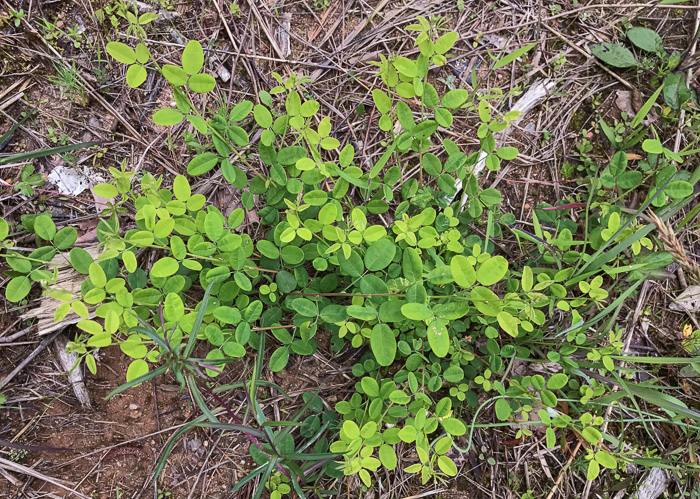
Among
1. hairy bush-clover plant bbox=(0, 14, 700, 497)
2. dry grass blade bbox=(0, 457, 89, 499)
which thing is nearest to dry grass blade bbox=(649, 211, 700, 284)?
hairy bush-clover plant bbox=(0, 14, 700, 497)

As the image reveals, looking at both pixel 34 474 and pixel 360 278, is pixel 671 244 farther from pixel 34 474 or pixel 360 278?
pixel 34 474

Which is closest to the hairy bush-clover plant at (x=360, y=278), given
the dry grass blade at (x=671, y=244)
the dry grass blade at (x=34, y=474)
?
the dry grass blade at (x=671, y=244)

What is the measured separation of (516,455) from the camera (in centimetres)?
275

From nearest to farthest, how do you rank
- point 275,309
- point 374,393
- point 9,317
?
point 374,393 < point 275,309 < point 9,317

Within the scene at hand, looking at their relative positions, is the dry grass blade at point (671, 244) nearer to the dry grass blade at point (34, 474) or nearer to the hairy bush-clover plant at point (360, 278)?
the hairy bush-clover plant at point (360, 278)

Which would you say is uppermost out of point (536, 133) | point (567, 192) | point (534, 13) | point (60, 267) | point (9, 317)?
point (534, 13)

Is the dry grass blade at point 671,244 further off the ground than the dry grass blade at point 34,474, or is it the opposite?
the dry grass blade at point 671,244

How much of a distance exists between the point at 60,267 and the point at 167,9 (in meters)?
1.88

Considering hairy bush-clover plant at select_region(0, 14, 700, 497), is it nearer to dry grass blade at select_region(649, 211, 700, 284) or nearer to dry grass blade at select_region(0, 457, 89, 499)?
dry grass blade at select_region(649, 211, 700, 284)

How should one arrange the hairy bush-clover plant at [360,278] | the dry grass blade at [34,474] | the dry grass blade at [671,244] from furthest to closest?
the dry grass blade at [34,474] → the dry grass blade at [671,244] → the hairy bush-clover plant at [360,278]

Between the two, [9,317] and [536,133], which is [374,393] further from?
[9,317]

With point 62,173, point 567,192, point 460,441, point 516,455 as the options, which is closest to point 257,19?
point 62,173

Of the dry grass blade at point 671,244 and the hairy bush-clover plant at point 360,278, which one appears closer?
the hairy bush-clover plant at point 360,278

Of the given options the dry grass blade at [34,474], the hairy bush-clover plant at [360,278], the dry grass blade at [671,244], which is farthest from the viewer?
the dry grass blade at [34,474]
